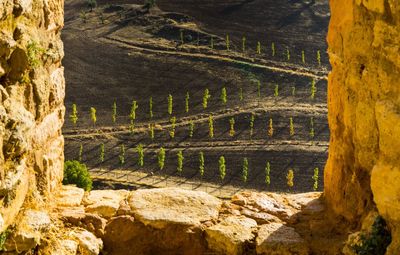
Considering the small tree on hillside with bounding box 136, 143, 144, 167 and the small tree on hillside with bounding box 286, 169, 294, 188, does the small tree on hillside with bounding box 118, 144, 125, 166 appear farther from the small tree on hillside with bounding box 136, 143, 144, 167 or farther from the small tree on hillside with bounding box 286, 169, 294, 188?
the small tree on hillside with bounding box 286, 169, 294, 188

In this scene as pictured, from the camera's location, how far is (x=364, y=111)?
850 cm

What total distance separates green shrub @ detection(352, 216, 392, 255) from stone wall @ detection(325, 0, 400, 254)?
18cm

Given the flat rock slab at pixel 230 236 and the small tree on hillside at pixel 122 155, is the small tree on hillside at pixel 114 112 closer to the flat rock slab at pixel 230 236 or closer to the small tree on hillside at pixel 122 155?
the small tree on hillside at pixel 122 155

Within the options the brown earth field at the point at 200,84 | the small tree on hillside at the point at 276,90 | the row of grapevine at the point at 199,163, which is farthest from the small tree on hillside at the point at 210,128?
the small tree on hillside at the point at 276,90

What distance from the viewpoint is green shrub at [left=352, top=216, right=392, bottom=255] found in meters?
7.64

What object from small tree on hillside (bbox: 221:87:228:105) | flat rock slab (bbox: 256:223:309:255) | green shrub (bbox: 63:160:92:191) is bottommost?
small tree on hillside (bbox: 221:87:228:105)

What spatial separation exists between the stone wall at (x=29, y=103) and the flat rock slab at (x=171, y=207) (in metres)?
1.45

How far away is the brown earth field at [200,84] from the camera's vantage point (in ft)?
144

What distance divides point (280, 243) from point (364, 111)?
2.41 m

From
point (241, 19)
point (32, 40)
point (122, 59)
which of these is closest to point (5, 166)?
point (32, 40)

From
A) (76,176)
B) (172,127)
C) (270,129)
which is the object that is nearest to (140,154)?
(172,127)

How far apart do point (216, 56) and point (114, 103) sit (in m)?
13.2

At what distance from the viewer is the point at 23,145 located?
296 inches

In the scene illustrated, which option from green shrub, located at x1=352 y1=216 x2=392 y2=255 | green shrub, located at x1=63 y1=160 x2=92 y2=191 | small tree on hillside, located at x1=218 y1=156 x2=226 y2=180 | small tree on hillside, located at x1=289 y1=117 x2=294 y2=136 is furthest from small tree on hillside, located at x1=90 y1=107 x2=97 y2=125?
green shrub, located at x1=352 y1=216 x2=392 y2=255
